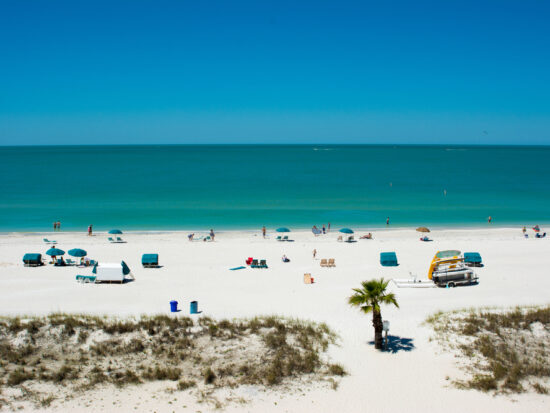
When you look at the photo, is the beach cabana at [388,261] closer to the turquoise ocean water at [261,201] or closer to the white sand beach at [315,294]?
the white sand beach at [315,294]

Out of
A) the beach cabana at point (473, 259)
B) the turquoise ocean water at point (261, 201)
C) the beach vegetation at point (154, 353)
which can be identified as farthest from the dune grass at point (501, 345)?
the turquoise ocean water at point (261, 201)

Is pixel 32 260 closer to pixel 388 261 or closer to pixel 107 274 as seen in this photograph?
pixel 107 274

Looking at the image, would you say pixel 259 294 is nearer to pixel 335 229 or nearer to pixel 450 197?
pixel 335 229

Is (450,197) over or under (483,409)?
over

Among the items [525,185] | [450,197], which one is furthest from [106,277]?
[525,185]

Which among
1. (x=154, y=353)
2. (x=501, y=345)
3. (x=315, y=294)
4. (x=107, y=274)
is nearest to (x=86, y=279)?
(x=107, y=274)

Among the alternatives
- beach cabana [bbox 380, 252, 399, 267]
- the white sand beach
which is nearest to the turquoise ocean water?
the white sand beach

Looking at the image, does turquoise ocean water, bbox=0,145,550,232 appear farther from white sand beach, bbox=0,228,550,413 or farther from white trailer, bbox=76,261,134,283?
white trailer, bbox=76,261,134,283
